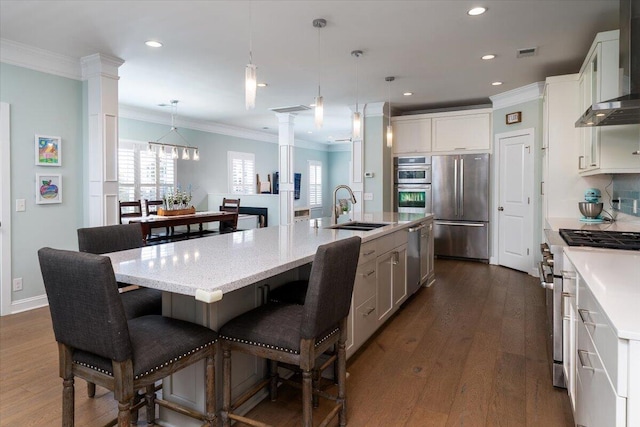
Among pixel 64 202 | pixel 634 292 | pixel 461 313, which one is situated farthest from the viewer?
pixel 64 202

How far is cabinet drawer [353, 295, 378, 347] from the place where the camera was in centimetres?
257

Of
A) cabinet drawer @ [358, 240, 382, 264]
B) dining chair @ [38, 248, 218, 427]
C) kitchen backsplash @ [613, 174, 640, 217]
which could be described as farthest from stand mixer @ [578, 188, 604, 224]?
dining chair @ [38, 248, 218, 427]

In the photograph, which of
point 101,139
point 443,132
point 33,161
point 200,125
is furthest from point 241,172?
point 33,161

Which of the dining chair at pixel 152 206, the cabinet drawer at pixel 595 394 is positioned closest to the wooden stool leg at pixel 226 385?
the cabinet drawer at pixel 595 394

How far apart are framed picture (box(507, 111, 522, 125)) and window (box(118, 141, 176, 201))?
5482 millimetres

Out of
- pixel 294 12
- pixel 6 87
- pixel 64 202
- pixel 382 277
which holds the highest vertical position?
pixel 294 12

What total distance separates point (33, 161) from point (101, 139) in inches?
26.4

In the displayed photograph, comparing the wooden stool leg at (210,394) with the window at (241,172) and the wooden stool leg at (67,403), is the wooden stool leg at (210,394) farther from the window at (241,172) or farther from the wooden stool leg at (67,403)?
the window at (241,172)

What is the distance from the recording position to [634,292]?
3.92 ft

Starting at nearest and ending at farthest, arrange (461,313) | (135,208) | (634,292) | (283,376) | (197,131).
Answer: (634,292)
(283,376)
(461,313)
(135,208)
(197,131)

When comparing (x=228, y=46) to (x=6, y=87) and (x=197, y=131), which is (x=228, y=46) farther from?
(x=197, y=131)

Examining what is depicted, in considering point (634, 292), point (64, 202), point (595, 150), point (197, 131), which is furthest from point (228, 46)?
point (197, 131)

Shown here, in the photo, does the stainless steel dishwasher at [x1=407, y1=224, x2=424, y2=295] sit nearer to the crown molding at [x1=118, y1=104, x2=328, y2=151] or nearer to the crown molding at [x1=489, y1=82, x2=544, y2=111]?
the crown molding at [x1=489, y1=82, x2=544, y2=111]

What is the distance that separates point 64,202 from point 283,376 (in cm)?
335
